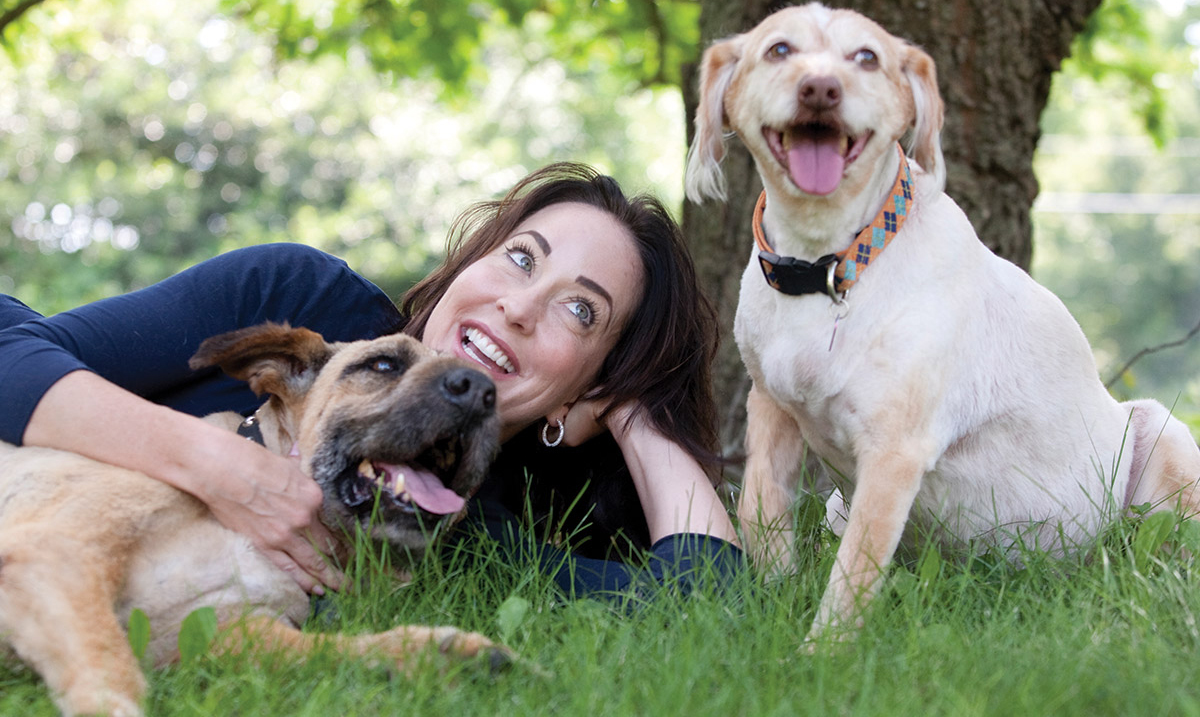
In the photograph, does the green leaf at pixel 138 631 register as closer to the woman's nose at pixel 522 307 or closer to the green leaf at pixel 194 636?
the green leaf at pixel 194 636

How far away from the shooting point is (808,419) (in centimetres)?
310

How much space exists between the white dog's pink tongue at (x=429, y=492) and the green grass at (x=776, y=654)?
0.17 meters

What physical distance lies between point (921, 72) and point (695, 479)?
1473 mm

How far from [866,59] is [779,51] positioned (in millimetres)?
235

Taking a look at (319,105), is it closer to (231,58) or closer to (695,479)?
(231,58)

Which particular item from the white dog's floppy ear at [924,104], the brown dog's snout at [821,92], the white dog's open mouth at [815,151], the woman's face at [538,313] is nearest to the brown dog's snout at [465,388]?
the woman's face at [538,313]

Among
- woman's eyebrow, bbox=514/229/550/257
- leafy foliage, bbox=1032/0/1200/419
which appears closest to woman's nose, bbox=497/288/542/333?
woman's eyebrow, bbox=514/229/550/257

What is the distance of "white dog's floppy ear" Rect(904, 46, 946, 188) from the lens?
2.89 metres

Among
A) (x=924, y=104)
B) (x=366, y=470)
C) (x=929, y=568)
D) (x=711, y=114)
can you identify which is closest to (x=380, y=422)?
(x=366, y=470)

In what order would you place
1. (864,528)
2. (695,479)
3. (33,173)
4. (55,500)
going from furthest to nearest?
→ 1. (33,173)
2. (695,479)
3. (864,528)
4. (55,500)

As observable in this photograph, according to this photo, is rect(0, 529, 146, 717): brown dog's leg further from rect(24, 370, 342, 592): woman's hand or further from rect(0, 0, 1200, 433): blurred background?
rect(0, 0, 1200, 433): blurred background

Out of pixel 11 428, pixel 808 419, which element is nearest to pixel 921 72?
pixel 808 419

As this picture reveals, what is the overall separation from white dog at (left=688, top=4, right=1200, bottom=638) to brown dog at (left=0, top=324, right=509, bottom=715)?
0.92m

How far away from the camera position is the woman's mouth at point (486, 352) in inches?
137
